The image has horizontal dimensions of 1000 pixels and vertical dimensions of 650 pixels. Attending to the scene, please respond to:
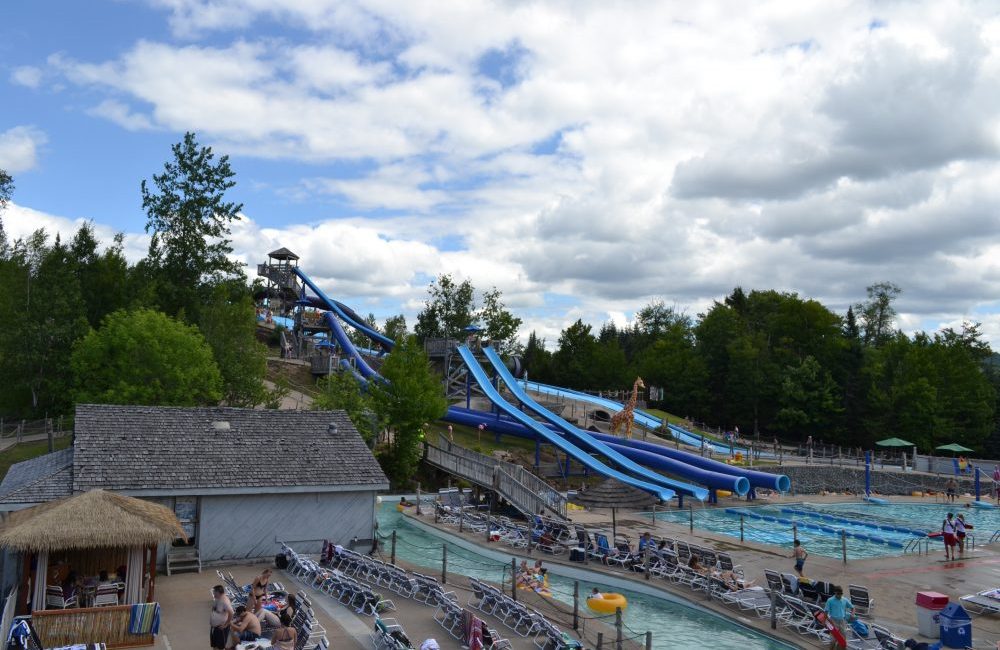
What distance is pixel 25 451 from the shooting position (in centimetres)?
3638

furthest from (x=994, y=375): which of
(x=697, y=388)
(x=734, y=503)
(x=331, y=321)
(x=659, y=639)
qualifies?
(x=659, y=639)

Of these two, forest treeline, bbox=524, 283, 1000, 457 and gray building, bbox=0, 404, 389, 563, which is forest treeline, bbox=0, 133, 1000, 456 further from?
gray building, bbox=0, 404, 389, 563

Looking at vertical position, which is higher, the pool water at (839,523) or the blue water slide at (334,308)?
the blue water slide at (334,308)

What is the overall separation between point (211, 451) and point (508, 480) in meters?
13.2

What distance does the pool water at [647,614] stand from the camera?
1636 centimetres

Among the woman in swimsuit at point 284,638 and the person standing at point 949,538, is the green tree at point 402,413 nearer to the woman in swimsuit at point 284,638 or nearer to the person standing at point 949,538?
the person standing at point 949,538

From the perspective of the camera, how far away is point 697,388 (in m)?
81.3

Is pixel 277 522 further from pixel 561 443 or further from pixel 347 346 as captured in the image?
pixel 347 346

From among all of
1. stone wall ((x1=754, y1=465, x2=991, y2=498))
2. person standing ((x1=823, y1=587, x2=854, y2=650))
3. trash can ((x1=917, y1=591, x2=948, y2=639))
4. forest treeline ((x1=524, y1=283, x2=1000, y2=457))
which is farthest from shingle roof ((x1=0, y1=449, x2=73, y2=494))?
forest treeline ((x1=524, y1=283, x2=1000, y2=457))

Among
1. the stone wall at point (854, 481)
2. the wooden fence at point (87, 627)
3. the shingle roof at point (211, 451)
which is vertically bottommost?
the stone wall at point (854, 481)

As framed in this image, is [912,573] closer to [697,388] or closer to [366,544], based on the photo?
[366,544]

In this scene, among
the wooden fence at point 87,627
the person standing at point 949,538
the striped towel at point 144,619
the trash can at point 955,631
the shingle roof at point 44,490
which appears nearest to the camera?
the wooden fence at point 87,627

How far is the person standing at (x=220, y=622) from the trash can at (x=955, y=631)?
14.5 meters

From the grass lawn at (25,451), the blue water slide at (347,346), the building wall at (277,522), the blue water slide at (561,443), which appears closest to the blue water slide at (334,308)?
the blue water slide at (347,346)
